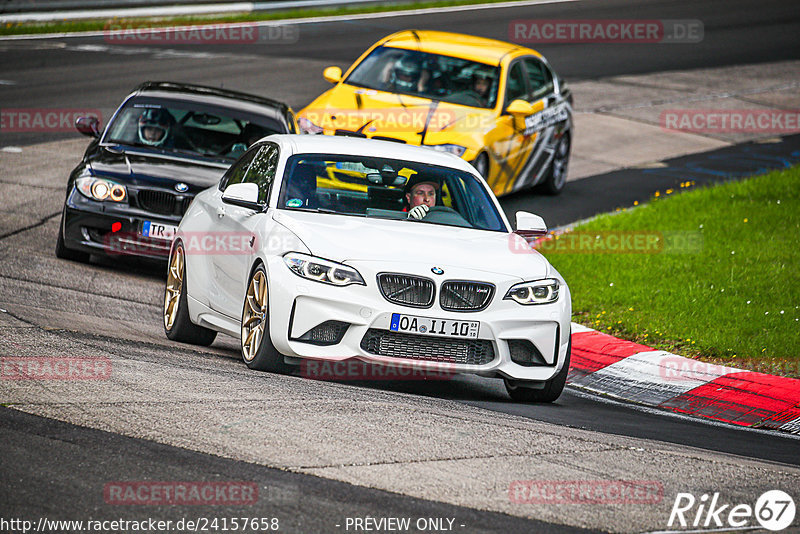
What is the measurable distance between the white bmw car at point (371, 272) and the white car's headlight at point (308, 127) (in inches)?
183

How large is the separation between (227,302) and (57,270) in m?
3.13

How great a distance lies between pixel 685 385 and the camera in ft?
30.1

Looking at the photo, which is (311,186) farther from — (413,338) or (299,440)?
(299,440)

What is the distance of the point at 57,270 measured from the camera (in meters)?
11.1

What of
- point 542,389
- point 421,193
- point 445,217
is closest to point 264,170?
point 421,193

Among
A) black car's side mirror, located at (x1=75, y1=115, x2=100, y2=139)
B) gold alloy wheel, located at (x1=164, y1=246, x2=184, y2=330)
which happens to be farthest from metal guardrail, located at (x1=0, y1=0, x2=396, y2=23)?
gold alloy wheel, located at (x1=164, y1=246, x2=184, y2=330)

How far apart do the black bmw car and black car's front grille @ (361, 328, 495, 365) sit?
419 cm

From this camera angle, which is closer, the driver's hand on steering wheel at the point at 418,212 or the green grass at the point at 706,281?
the driver's hand on steering wheel at the point at 418,212

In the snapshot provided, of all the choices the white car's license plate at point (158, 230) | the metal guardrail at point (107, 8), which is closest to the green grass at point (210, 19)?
the metal guardrail at point (107, 8)

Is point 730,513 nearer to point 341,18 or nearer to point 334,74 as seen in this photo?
point 334,74

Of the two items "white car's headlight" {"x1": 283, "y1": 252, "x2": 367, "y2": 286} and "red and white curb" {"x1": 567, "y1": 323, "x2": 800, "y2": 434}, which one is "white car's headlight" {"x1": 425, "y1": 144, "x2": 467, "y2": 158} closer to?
"red and white curb" {"x1": 567, "y1": 323, "x2": 800, "y2": 434}

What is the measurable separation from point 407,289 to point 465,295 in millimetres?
363

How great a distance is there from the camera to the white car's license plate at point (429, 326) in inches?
297

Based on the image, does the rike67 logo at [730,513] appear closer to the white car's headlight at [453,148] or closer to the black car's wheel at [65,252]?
the black car's wheel at [65,252]
